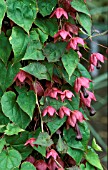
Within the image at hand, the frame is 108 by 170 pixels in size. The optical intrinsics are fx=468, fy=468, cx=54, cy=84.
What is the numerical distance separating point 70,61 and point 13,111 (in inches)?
13.4

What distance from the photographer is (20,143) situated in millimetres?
2131

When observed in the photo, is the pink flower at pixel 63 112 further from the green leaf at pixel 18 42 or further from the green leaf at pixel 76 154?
the green leaf at pixel 18 42

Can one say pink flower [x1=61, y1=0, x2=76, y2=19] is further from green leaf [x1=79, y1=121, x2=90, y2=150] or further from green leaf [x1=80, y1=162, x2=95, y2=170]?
green leaf [x1=80, y1=162, x2=95, y2=170]

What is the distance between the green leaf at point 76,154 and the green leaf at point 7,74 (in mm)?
426

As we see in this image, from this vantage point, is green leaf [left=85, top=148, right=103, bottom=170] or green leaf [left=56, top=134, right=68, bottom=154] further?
green leaf [left=85, top=148, right=103, bottom=170]

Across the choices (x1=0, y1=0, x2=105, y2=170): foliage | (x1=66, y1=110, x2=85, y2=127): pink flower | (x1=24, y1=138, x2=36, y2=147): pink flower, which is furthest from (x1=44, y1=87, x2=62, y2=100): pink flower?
(x1=24, y1=138, x2=36, y2=147): pink flower

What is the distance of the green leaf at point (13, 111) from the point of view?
81.9 inches

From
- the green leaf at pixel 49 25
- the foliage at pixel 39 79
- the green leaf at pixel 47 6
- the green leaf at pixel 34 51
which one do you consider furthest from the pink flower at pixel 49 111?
the green leaf at pixel 47 6

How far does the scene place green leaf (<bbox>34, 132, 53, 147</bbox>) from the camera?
2.01m

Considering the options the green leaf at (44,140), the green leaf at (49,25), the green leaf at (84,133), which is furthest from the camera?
the green leaf at (84,133)

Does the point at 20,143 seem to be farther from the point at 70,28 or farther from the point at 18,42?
the point at 70,28

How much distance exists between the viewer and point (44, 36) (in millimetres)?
2096

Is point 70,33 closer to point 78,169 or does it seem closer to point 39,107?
point 39,107

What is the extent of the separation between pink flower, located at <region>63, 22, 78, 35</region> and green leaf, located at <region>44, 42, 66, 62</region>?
76 millimetres
